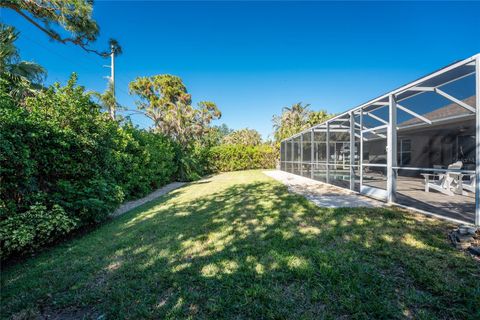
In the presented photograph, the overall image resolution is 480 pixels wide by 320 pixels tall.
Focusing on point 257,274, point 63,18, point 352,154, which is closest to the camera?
point 257,274

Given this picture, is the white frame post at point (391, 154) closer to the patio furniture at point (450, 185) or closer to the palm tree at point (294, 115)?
the patio furniture at point (450, 185)

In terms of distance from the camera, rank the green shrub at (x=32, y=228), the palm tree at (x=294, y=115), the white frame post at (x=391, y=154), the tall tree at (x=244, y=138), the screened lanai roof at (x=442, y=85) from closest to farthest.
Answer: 1. the green shrub at (x=32, y=228)
2. the screened lanai roof at (x=442, y=85)
3. the white frame post at (x=391, y=154)
4. the palm tree at (x=294, y=115)
5. the tall tree at (x=244, y=138)

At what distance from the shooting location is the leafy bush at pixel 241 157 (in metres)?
18.6

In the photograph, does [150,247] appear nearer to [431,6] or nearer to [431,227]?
[431,227]

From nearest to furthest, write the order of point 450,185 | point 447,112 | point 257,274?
point 257,274 < point 450,185 < point 447,112

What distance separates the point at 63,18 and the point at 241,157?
15.9m

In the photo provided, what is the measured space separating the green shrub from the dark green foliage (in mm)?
12

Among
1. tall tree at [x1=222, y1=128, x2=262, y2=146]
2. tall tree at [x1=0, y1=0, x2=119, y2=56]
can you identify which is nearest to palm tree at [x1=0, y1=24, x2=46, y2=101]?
tall tree at [x1=0, y1=0, x2=119, y2=56]

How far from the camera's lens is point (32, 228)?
291 centimetres

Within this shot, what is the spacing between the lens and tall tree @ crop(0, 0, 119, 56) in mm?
3865

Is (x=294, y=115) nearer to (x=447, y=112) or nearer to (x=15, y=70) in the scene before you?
(x=447, y=112)

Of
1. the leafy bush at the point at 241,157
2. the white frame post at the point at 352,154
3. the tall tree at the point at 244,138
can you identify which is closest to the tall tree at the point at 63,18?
the white frame post at the point at 352,154

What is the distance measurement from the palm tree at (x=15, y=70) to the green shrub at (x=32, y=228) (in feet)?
8.36

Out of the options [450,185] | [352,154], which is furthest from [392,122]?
[450,185]
